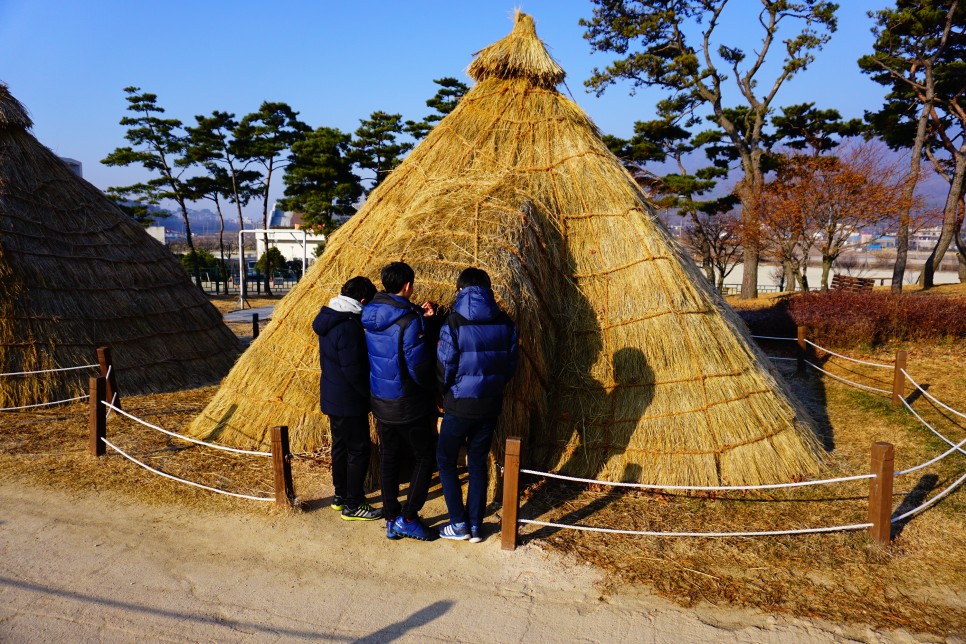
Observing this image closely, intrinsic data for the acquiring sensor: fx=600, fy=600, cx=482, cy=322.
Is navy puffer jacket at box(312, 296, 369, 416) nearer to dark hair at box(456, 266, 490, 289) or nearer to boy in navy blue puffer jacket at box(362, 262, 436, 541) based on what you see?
boy in navy blue puffer jacket at box(362, 262, 436, 541)

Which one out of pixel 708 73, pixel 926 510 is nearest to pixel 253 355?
pixel 926 510

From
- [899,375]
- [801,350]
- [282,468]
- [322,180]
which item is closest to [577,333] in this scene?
[282,468]

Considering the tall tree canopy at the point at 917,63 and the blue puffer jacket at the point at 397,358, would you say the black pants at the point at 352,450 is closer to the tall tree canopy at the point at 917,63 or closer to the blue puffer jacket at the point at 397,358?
the blue puffer jacket at the point at 397,358

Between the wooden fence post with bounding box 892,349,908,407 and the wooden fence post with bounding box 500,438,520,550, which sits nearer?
the wooden fence post with bounding box 500,438,520,550

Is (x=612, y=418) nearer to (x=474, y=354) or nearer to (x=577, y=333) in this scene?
(x=577, y=333)

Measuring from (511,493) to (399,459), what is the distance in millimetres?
924

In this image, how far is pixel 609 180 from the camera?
662 centimetres

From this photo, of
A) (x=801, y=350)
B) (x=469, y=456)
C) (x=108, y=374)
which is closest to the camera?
(x=469, y=456)

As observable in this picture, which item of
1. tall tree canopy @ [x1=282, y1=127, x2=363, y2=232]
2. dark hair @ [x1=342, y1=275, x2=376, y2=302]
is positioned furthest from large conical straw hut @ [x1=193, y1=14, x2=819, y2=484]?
tall tree canopy @ [x1=282, y1=127, x2=363, y2=232]

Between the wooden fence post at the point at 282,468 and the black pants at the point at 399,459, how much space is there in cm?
95

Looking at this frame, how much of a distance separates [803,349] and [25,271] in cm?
1229

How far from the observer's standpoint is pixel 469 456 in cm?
462

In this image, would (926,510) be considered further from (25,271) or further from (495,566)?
(25,271)

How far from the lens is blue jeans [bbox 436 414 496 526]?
4477 mm
